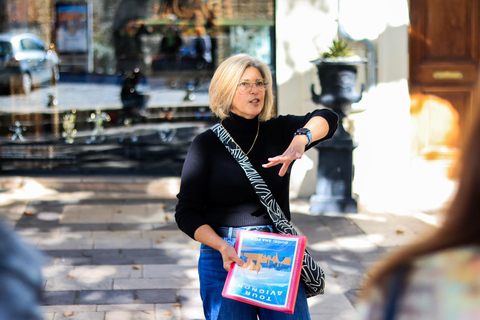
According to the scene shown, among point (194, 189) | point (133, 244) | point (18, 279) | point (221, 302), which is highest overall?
point (18, 279)

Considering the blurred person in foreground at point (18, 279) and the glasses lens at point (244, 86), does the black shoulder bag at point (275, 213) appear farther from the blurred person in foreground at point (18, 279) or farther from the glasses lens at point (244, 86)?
the blurred person in foreground at point (18, 279)

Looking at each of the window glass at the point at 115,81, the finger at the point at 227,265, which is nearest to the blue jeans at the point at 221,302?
the finger at the point at 227,265

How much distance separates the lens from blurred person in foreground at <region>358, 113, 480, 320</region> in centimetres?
113

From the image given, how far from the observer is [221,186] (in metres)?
3.22

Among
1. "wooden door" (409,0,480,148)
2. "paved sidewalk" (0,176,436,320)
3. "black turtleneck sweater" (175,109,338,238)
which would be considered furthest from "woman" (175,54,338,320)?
"wooden door" (409,0,480,148)

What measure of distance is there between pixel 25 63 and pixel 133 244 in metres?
4.25

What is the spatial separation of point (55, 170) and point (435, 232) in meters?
9.15

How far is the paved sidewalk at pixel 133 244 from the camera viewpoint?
5.29 meters

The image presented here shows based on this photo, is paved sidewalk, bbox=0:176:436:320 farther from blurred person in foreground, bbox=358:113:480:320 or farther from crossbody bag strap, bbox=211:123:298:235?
blurred person in foreground, bbox=358:113:480:320

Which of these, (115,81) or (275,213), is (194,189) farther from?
(115,81)

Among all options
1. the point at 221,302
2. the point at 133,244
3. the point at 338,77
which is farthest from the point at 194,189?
the point at 338,77

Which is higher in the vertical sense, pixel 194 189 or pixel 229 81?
pixel 229 81

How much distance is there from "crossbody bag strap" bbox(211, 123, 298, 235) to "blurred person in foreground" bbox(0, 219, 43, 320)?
6.37 ft

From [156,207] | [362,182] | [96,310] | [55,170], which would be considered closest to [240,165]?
[96,310]
